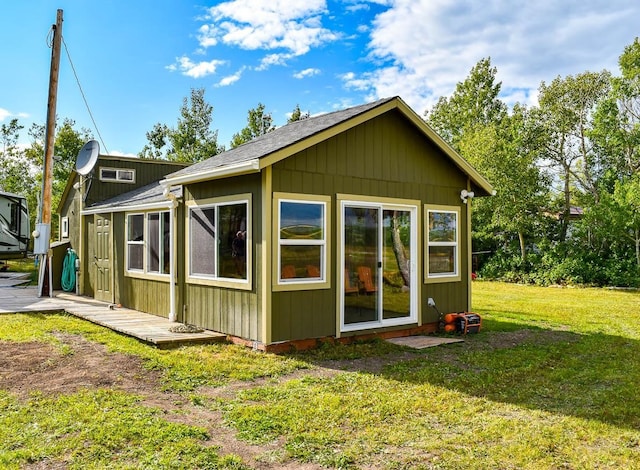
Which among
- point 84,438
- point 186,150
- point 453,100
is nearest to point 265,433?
point 84,438

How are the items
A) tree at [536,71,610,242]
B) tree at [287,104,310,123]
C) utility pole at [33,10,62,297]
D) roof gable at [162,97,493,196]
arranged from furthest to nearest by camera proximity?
tree at [287,104,310,123]
tree at [536,71,610,242]
utility pole at [33,10,62,297]
roof gable at [162,97,493,196]

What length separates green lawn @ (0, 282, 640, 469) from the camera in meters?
3.49

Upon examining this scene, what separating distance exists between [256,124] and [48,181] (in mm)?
14116

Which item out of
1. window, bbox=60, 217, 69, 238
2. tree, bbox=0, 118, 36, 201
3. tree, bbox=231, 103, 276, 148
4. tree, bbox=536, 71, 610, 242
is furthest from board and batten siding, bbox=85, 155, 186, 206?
tree, bbox=0, 118, 36, 201

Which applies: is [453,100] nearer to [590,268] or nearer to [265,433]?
[590,268]

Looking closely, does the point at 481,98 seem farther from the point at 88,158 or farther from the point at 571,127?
the point at 88,158

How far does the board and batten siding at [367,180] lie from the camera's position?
22.4 ft

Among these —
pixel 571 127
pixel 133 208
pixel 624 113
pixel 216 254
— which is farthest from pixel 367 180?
pixel 571 127

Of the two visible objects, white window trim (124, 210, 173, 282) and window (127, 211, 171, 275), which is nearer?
window (127, 211, 171, 275)

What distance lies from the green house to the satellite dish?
3.57 meters

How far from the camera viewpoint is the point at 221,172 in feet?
22.8

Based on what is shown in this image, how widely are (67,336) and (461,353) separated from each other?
222 inches

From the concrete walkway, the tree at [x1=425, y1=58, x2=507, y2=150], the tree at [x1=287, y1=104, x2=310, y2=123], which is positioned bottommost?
the concrete walkway

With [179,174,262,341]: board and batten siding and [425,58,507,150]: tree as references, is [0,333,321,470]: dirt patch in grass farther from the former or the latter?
[425,58,507,150]: tree
